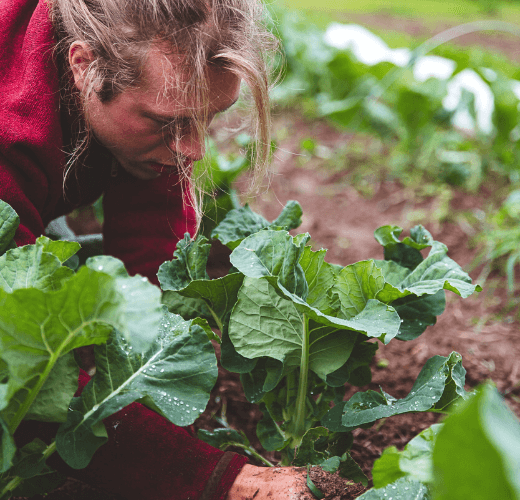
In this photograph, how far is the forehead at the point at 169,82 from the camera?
115cm

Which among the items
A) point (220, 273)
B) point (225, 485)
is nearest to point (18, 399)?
point (225, 485)

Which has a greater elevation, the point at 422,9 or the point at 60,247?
the point at 60,247

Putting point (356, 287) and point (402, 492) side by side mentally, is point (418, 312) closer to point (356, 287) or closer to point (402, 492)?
point (356, 287)

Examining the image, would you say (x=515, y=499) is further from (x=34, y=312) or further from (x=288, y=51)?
(x=288, y=51)

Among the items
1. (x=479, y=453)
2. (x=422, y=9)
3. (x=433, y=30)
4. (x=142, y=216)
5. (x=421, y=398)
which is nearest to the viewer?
(x=479, y=453)

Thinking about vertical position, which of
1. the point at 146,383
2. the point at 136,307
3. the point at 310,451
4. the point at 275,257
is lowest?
the point at 310,451

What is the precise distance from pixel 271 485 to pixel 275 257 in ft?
1.43

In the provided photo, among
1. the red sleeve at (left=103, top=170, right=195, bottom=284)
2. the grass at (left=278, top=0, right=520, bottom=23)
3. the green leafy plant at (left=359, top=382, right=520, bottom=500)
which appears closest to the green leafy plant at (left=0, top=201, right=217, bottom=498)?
the green leafy plant at (left=359, top=382, right=520, bottom=500)

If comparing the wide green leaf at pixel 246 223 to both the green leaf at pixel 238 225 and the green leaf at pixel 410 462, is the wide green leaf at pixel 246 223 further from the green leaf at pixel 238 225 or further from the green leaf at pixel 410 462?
the green leaf at pixel 410 462

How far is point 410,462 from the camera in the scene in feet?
2.30

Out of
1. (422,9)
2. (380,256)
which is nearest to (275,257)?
(380,256)

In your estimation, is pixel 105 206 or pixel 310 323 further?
pixel 105 206

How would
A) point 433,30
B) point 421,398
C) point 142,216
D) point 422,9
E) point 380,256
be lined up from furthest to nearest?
point 422,9
point 433,30
point 380,256
point 142,216
point 421,398

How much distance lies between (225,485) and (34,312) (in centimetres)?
52
